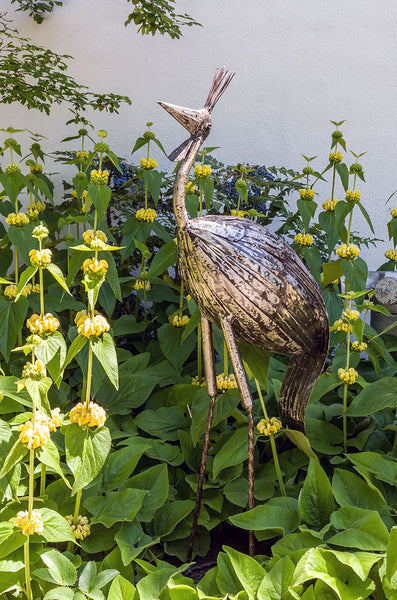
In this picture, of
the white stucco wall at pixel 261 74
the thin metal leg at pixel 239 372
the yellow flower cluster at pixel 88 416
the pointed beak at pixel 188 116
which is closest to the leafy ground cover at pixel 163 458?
the yellow flower cluster at pixel 88 416

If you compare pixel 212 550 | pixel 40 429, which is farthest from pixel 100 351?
pixel 212 550

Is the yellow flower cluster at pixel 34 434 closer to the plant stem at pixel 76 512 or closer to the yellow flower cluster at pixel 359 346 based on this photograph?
the plant stem at pixel 76 512

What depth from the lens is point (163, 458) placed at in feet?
4.37

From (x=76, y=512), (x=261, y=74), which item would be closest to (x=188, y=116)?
(x=76, y=512)

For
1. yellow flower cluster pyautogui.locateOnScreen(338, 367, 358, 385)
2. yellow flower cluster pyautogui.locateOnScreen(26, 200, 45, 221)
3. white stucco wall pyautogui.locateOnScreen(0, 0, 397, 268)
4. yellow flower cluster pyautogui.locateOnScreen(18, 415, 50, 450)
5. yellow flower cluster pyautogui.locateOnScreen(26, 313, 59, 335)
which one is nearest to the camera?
yellow flower cluster pyautogui.locateOnScreen(18, 415, 50, 450)

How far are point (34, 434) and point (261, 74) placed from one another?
6.56ft

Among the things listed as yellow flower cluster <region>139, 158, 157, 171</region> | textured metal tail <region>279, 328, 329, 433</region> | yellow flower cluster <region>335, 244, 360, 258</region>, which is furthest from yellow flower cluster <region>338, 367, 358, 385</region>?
yellow flower cluster <region>139, 158, 157, 171</region>

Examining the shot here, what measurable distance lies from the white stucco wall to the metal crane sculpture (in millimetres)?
1478

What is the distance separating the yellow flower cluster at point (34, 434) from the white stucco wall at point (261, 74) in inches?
72.2

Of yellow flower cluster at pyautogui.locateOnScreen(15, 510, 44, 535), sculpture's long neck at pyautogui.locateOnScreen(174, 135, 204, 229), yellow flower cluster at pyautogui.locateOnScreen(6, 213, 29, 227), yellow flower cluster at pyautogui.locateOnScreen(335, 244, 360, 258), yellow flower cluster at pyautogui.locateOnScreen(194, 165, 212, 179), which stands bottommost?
yellow flower cluster at pyautogui.locateOnScreen(15, 510, 44, 535)

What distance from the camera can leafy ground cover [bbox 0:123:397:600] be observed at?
955 mm

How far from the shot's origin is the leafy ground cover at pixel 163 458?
0.95 meters

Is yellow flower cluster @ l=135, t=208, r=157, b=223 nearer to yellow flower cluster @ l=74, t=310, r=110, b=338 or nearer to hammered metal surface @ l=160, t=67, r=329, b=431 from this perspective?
hammered metal surface @ l=160, t=67, r=329, b=431

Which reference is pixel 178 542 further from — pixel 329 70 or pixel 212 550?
pixel 329 70
